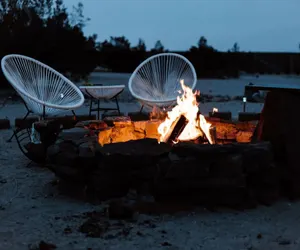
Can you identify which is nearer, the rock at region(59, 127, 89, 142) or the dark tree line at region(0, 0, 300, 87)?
the rock at region(59, 127, 89, 142)

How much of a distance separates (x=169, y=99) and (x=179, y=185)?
3.44 meters

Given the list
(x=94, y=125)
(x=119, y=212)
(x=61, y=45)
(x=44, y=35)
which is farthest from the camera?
(x=61, y=45)

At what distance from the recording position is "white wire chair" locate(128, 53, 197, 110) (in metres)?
7.01

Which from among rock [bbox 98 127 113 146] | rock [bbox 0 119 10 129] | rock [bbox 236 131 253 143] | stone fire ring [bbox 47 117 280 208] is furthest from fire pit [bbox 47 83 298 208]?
rock [bbox 0 119 10 129]

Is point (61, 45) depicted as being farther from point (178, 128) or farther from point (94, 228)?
point (94, 228)

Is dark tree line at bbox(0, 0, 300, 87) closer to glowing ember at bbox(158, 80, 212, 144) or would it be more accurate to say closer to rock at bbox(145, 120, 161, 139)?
rock at bbox(145, 120, 161, 139)

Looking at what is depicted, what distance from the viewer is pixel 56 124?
4.61 meters

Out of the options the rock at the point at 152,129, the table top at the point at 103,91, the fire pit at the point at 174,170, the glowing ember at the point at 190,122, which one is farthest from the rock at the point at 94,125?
the table top at the point at 103,91

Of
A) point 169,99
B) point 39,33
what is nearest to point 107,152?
point 169,99

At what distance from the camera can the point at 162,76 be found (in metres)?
7.25

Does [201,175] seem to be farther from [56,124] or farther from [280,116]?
[56,124]

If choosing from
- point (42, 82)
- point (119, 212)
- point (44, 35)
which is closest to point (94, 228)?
point (119, 212)

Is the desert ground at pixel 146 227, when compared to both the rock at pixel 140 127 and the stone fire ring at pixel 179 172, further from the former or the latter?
the rock at pixel 140 127

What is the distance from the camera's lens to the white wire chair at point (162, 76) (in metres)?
7.01
